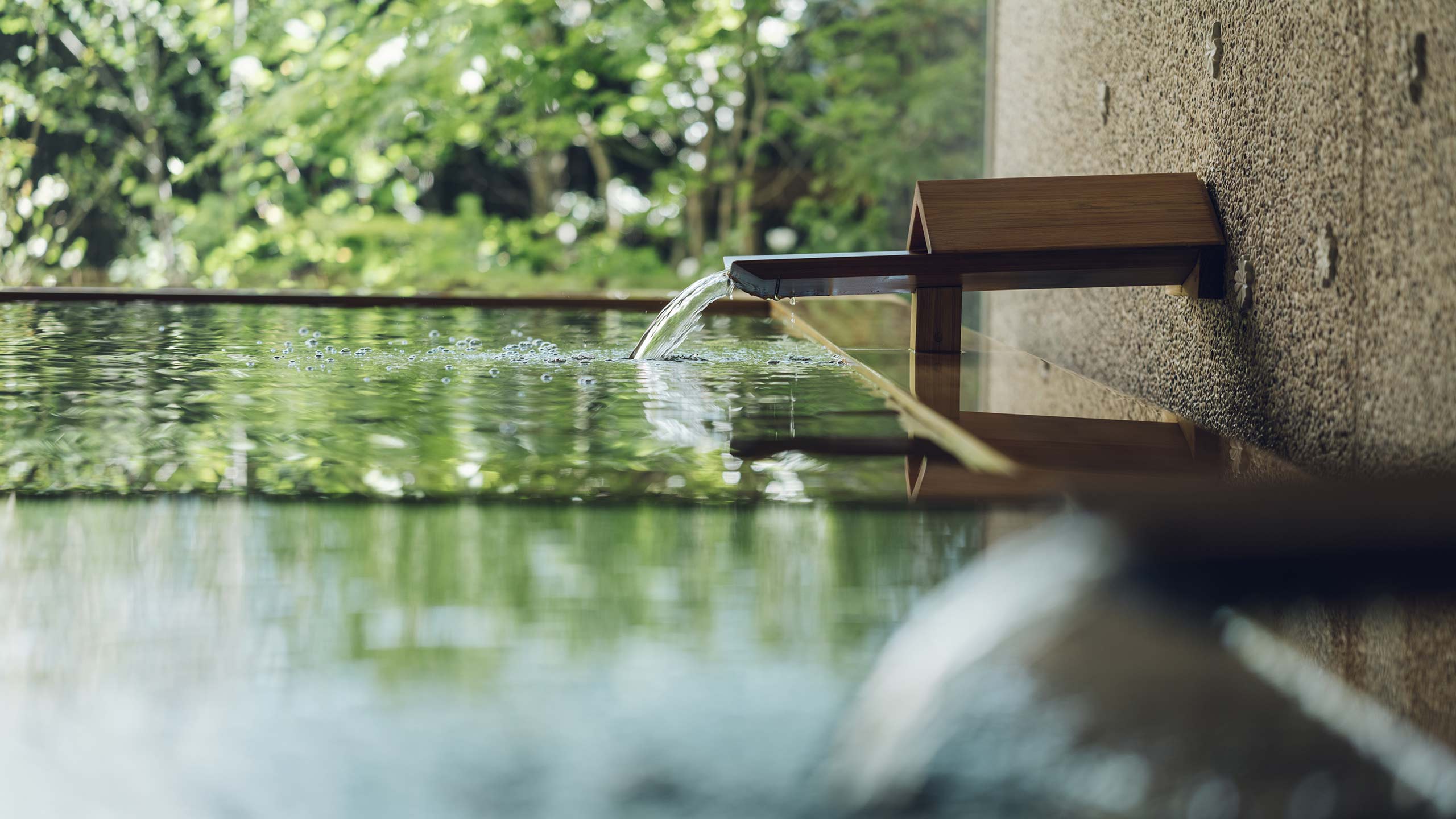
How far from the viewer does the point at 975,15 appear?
5.46m

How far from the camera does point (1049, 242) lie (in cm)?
194

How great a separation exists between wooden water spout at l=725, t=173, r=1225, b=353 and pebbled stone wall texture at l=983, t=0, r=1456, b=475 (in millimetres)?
58

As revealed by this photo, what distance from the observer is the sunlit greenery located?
6816 mm

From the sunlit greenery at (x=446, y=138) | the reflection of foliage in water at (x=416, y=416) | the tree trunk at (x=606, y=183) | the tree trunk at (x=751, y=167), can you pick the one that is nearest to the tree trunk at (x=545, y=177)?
the sunlit greenery at (x=446, y=138)

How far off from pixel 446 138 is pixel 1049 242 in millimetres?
5796

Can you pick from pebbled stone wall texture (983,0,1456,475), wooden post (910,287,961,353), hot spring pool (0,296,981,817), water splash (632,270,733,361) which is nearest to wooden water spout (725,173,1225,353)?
pebbled stone wall texture (983,0,1456,475)

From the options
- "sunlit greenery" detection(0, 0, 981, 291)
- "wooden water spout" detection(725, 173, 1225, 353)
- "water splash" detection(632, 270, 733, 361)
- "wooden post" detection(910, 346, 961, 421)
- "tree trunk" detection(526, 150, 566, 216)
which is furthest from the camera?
"tree trunk" detection(526, 150, 566, 216)

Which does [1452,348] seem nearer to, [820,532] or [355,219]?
[820,532]

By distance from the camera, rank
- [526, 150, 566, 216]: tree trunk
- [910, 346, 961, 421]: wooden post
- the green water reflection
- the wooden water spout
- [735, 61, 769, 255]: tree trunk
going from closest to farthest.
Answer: the green water reflection
[910, 346, 961, 421]: wooden post
the wooden water spout
[735, 61, 769, 255]: tree trunk
[526, 150, 566, 216]: tree trunk

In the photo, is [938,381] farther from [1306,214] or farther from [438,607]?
[438,607]

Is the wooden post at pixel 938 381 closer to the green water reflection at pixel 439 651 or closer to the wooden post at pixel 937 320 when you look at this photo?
the wooden post at pixel 937 320

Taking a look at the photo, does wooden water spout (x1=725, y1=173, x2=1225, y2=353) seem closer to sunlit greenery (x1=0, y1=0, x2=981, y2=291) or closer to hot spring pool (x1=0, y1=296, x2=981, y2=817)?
hot spring pool (x1=0, y1=296, x2=981, y2=817)

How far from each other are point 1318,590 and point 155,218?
7436 mm

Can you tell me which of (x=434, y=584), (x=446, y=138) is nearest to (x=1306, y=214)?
(x=434, y=584)
